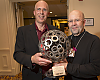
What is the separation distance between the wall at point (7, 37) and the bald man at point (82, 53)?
A: 9.50ft

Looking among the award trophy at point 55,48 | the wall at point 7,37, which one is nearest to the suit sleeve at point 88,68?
the award trophy at point 55,48

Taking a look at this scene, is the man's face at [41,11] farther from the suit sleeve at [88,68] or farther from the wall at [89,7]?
the wall at [89,7]

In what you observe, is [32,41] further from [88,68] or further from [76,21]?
[88,68]

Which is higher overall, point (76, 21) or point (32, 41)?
point (76, 21)

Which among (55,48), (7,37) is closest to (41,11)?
(55,48)

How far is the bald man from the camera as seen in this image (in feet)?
3.53

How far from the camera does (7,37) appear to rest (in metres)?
3.57

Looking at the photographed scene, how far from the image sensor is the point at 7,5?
341 centimetres

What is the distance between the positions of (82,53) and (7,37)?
3145 mm

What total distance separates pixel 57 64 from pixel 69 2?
261 centimetres

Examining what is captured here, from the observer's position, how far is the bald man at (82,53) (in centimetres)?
108

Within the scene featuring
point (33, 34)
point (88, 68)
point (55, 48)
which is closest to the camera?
point (55, 48)

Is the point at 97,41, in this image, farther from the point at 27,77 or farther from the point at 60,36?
the point at 27,77

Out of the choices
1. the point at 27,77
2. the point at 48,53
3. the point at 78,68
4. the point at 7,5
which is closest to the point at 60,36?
the point at 48,53
